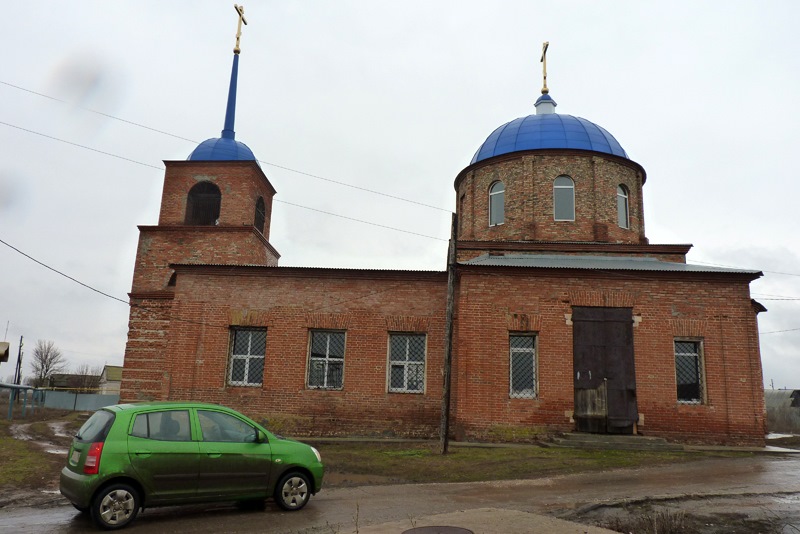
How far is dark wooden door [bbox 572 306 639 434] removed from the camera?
47.3 ft

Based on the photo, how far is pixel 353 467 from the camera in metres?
11.4

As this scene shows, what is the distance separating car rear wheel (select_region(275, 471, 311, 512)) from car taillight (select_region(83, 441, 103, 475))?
2145 mm

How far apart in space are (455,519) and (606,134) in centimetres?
1879

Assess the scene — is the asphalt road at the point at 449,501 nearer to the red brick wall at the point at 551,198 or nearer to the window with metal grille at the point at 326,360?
the window with metal grille at the point at 326,360

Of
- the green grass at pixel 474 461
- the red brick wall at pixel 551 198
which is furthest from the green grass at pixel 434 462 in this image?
the red brick wall at pixel 551 198

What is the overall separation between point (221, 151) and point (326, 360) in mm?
11582

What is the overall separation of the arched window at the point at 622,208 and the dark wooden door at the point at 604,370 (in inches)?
250

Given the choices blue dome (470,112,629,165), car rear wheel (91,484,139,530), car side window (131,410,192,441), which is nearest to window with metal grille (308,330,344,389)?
car side window (131,410,192,441)

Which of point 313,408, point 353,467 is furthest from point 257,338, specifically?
point 353,467

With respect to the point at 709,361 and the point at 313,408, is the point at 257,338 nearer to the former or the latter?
the point at 313,408

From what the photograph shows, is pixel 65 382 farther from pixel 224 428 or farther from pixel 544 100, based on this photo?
pixel 224 428

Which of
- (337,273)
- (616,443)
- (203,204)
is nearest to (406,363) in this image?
(337,273)

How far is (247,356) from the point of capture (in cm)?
1653

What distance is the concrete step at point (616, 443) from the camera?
44.1 feet
